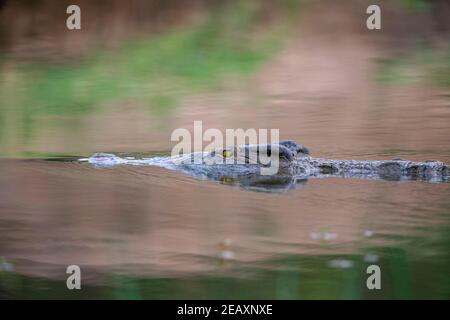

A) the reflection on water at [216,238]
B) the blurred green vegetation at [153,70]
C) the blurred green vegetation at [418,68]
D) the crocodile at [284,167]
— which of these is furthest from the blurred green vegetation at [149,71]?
the reflection on water at [216,238]

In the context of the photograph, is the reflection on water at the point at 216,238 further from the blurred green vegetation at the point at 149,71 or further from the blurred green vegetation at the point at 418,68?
the blurred green vegetation at the point at 418,68

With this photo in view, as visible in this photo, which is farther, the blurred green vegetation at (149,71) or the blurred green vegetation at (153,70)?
the blurred green vegetation at (153,70)

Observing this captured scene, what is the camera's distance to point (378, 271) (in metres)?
3.51

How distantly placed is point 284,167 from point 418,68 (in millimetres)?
4031

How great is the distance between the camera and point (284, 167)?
18.6 feet

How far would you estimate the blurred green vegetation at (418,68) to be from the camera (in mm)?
8773

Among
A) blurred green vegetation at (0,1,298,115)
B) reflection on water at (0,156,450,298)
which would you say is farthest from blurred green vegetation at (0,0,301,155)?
reflection on water at (0,156,450,298)

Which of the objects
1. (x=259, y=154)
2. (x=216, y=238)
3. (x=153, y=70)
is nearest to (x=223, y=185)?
(x=259, y=154)

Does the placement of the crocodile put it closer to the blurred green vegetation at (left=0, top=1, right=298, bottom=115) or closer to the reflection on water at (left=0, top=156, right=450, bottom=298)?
the reflection on water at (left=0, top=156, right=450, bottom=298)

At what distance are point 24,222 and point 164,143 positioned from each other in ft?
8.35

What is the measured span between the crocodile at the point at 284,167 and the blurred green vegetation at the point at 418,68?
3246mm

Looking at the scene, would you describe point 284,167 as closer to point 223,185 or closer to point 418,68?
point 223,185
